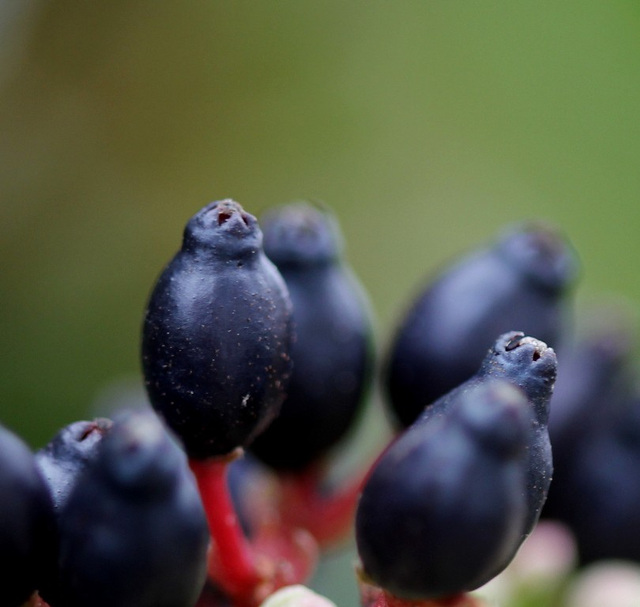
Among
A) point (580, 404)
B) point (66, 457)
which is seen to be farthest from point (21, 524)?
point (580, 404)

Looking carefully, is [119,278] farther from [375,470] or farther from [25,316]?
[375,470]

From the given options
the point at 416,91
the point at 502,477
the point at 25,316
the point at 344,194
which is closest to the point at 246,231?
the point at 502,477

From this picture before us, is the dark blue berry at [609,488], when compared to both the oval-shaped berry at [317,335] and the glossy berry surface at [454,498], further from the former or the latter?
the glossy berry surface at [454,498]

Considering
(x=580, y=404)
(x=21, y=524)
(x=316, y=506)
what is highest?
(x=21, y=524)

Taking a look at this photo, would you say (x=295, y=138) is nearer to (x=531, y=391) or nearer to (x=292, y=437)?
(x=292, y=437)

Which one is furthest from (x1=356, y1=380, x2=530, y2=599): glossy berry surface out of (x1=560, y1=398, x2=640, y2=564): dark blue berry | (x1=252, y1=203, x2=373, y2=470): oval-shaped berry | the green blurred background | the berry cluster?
the green blurred background

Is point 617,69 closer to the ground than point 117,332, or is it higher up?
higher up
